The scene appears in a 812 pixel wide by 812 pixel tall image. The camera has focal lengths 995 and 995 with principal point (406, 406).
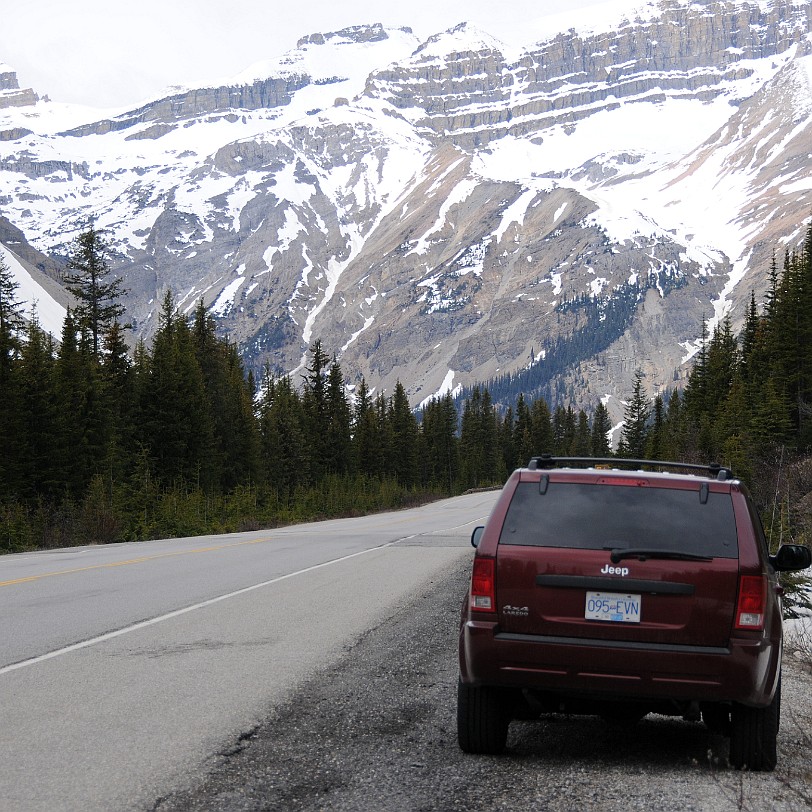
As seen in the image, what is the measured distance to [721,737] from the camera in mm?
6496

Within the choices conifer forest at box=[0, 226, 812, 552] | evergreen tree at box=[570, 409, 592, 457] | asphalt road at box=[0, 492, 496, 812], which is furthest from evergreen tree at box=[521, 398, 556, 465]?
asphalt road at box=[0, 492, 496, 812]

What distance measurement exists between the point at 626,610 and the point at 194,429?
166ft

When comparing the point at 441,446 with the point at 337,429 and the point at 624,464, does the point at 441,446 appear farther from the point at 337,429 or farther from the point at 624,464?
the point at 624,464

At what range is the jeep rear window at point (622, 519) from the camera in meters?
5.58

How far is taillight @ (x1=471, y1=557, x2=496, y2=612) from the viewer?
5668mm

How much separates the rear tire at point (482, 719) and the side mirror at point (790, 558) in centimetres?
208

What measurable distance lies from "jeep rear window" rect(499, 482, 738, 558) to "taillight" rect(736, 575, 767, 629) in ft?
0.55

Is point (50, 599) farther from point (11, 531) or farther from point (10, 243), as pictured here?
point (10, 243)

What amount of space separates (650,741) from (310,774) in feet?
7.60

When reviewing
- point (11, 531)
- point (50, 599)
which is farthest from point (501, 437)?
point (50, 599)

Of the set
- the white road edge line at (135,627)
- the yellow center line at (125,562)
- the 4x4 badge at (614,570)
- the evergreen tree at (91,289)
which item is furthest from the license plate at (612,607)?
the evergreen tree at (91,289)

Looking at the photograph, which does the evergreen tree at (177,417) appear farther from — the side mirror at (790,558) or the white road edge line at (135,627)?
the side mirror at (790,558)

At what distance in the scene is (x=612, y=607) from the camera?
551 cm

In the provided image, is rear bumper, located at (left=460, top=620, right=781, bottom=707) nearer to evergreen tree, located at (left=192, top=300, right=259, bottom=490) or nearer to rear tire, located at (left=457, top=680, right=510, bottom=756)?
rear tire, located at (left=457, top=680, right=510, bottom=756)
